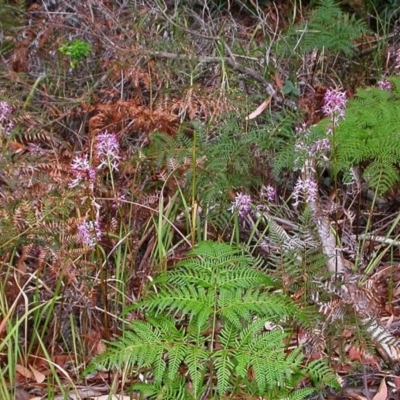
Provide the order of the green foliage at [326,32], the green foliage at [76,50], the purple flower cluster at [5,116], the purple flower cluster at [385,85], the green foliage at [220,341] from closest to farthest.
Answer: the green foliage at [220,341]
the purple flower cluster at [5,116]
the purple flower cluster at [385,85]
the green foliage at [326,32]
the green foliage at [76,50]

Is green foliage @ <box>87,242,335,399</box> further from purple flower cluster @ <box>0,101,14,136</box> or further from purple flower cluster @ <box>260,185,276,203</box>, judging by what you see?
purple flower cluster @ <box>0,101,14,136</box>

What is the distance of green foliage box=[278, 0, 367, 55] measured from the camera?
4410mm

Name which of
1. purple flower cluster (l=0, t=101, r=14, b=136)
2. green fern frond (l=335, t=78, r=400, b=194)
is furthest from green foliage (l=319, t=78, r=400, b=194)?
purple flower cluster (l=0, t=101, r=14, b=136)

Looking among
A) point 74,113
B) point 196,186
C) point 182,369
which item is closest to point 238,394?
point 182,369

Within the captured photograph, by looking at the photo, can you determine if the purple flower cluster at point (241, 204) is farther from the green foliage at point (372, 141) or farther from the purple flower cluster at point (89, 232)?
the purple flower cluster at point (89, 232)

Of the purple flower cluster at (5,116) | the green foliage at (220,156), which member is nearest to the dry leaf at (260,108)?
the green foliage at (220,156)

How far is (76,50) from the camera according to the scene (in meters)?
4.51

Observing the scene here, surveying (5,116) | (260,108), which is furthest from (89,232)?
(260,108)

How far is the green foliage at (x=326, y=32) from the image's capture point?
14.5ft

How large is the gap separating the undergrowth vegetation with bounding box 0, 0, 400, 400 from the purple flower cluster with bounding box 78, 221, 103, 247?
0.01 metres

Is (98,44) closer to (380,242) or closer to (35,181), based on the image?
(35,181)

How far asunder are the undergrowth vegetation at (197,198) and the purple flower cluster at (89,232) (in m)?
0.01

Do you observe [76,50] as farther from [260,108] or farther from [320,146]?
[320,146]

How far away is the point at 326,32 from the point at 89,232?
2153 mm
